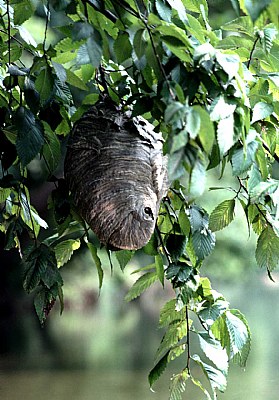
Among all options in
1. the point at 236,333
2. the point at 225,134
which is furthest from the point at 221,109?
the point at 236,333

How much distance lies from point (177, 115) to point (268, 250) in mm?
325

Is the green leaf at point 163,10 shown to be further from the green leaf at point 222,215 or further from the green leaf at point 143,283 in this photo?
the green leaf at point 143,283

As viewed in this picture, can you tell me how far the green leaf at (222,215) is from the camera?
79 cm

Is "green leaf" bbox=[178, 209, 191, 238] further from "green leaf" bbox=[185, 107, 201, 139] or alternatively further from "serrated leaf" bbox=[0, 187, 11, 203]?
"green leaf" bbox=[185, 107, 201, 139]

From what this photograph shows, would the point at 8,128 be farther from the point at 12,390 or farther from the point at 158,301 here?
the point at 158,301

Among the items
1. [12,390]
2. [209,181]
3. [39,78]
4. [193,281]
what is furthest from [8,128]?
[209,181]

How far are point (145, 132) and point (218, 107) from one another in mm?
257

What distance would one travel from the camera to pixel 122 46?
63 centimetres

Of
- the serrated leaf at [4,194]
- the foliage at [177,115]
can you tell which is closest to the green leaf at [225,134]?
the foliage at [177,115]

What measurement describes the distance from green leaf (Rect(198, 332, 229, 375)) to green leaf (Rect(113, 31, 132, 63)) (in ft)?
1.12

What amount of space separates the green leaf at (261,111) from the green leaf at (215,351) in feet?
0.98

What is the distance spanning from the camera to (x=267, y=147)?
708mm

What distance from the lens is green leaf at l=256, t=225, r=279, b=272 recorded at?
0.75 meters

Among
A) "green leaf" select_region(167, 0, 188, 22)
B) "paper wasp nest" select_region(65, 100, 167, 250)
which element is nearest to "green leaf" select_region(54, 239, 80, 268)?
"paper wasp nest" select_region(65, 100, 167, 250)
